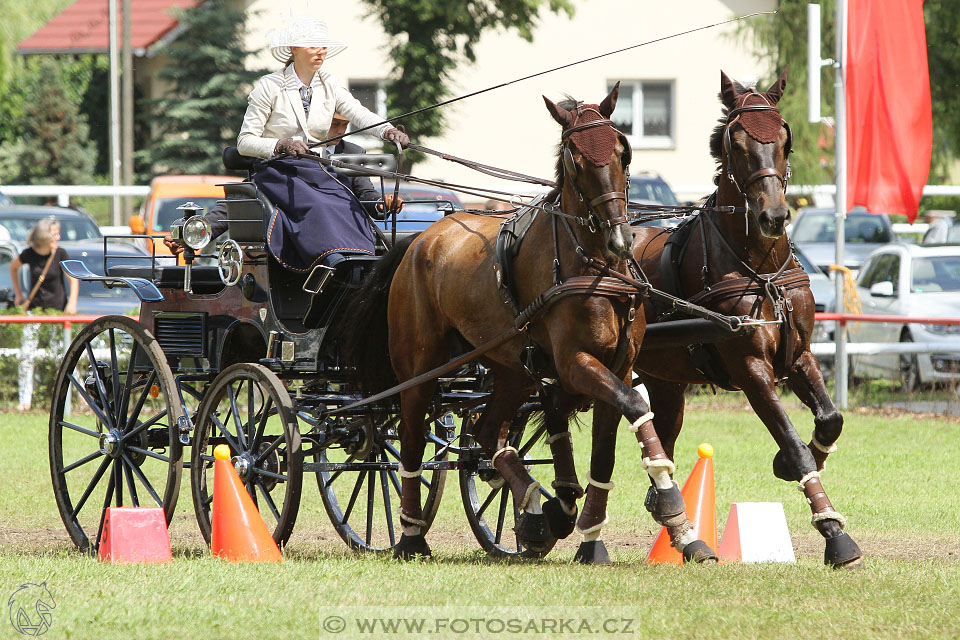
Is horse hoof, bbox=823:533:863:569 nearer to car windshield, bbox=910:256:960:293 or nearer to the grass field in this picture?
the grass field

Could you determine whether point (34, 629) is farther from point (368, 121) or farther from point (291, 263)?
point (368, 121)

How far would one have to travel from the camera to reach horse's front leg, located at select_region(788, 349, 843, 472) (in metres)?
6.97

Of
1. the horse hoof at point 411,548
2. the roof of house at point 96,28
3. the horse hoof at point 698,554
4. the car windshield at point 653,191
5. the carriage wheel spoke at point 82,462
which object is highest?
the roof of house at point 96,28

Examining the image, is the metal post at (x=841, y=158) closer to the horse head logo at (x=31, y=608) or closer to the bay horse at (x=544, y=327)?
the bay horse at (x=544, y=327)

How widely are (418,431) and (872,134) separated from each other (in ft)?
26.4

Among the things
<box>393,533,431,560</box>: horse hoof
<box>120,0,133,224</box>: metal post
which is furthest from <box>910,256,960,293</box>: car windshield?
<box>120,0,133,224</box>: metal post

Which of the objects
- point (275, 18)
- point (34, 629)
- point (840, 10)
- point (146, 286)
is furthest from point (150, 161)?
point (34, 629)

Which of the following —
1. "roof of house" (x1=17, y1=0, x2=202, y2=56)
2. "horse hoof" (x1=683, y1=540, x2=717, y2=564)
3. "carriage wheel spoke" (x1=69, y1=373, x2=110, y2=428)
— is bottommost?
"horse hoof" (x1=683, y1=540, x2=717, y2=564)

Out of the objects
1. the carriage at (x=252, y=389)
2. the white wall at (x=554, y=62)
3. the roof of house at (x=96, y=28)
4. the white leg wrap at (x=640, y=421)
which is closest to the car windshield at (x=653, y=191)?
the white wall at (x=554, y=62)

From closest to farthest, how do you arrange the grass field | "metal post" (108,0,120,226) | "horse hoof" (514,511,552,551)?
1. the grass field
2. "horse hoof" (514,511,552,551)
3. "metal post" (108,0,120,226)

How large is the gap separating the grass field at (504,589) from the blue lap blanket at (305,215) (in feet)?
5.46

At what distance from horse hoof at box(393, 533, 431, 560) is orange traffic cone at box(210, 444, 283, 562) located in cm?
71

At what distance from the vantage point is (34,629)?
527 cm

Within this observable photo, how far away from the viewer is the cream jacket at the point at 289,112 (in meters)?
7.98
